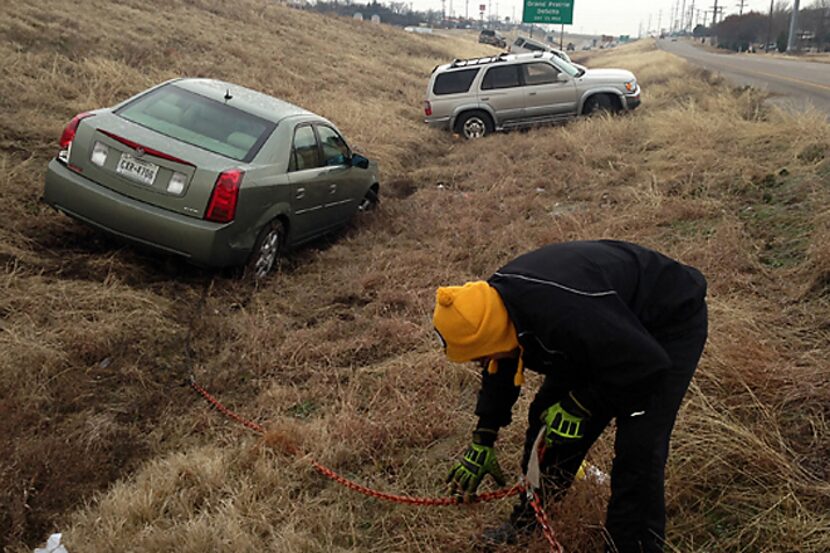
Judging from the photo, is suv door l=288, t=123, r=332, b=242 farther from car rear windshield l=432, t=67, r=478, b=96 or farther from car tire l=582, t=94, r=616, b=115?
car tire l=582, t=94, r=616, b=115

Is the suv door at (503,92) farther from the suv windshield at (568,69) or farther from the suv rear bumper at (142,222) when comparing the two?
the suv rear bumper at (142,222)

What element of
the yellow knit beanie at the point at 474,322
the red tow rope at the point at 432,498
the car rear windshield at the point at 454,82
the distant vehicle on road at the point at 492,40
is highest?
the distant vehicle on road at the point at 492,40

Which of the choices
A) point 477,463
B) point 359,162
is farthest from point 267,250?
point 477,463

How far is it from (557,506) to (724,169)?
709 cm

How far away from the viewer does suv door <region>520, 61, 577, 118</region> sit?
14.2m

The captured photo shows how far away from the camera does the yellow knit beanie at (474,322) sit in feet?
7.50

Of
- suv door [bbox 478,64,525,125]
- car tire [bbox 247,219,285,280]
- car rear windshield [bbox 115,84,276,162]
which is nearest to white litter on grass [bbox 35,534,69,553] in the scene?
car tire [bbox 247,219,285,280]

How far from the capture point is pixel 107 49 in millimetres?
12953

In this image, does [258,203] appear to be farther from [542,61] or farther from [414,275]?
[542,61]

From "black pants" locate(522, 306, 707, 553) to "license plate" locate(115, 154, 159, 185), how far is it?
397 cm

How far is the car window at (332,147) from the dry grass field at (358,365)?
880 millimetres

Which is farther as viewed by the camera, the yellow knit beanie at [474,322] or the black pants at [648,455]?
the black pants at [648,455]

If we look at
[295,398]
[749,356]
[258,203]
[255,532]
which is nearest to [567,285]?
[255,532]

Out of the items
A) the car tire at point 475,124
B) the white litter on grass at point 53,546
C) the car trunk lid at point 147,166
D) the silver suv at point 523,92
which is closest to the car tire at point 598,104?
the silver suv at point 523,92
